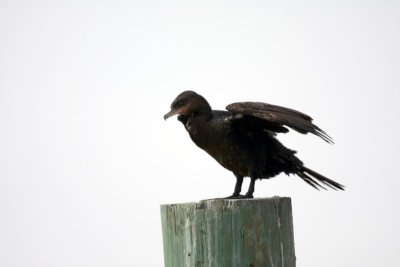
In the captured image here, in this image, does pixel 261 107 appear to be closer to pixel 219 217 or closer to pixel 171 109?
pixel 171 109

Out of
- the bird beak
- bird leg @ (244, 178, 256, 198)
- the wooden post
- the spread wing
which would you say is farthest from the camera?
the bird beak

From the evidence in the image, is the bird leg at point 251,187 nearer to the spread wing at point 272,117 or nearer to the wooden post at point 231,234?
the spread wing at point 272,117

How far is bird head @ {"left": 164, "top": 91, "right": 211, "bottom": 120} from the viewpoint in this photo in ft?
18.4

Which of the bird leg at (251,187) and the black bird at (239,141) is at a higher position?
the black bird at (239,141)

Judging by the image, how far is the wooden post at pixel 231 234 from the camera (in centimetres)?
355

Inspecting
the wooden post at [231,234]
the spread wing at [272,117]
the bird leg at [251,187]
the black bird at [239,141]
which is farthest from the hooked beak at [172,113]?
the wooden post at [231,234]

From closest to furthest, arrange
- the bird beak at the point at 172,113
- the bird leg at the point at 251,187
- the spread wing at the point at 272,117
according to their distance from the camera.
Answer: the spread wing at the point at 272,117
the bird leg at the point at 251,187
the bird beak at the point at 172,113

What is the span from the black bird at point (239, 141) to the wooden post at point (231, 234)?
64.6 inches

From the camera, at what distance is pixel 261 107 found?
500 cm

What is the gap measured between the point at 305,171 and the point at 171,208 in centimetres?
226

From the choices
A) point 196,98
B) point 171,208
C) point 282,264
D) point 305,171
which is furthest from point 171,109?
point 282,264

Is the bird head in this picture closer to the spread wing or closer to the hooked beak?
the hooked beak

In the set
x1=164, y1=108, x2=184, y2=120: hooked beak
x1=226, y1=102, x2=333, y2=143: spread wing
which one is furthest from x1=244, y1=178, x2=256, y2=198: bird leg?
x1=164, y1=108, x2=184, y2=120: hooked beak

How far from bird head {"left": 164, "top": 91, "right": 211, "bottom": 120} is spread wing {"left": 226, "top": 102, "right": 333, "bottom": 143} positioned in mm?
395
